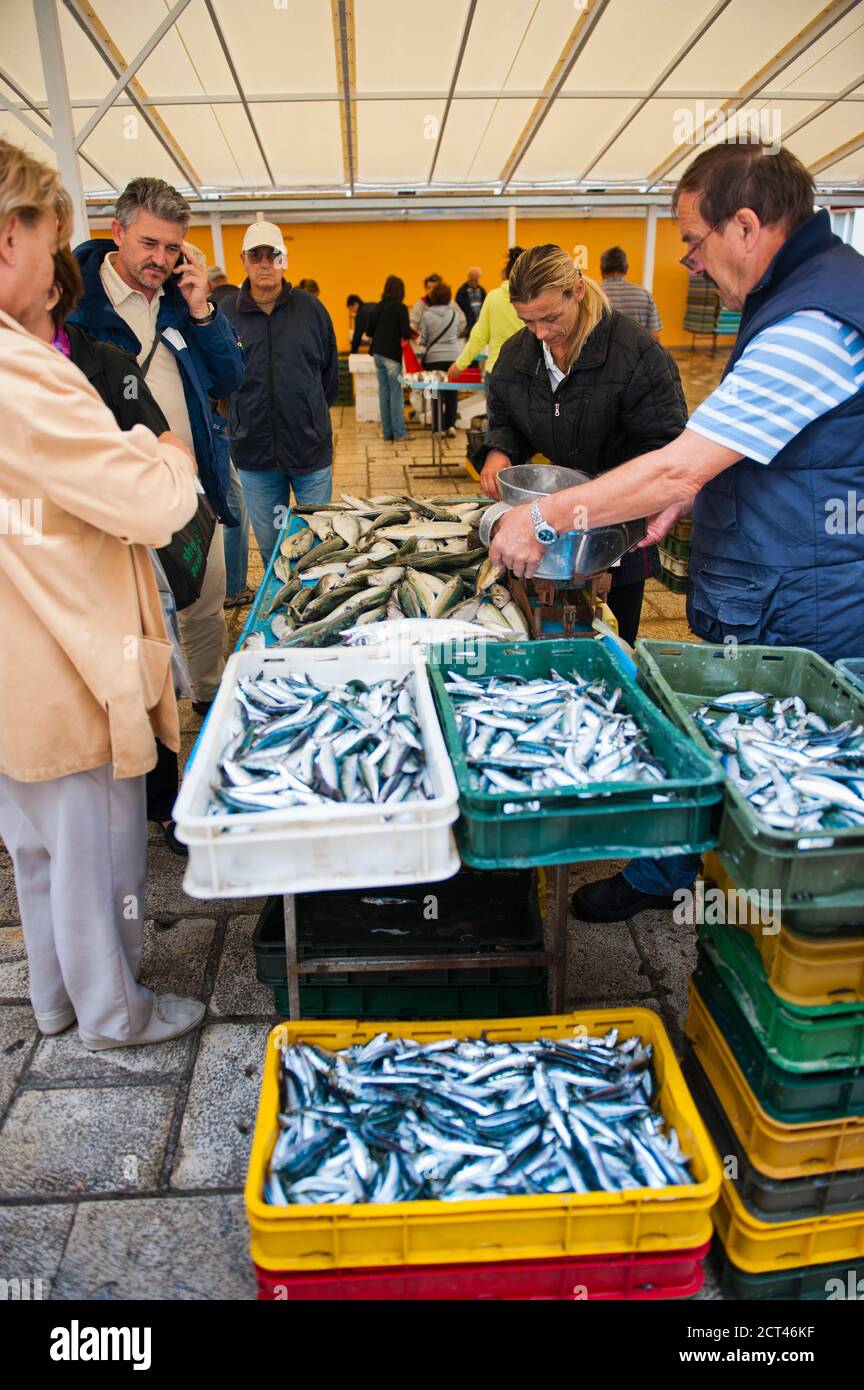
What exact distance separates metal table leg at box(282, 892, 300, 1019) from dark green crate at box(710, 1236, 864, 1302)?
1.29 m

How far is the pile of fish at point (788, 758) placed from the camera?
2.05 m

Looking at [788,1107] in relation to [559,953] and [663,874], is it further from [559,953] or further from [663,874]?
[663,874]

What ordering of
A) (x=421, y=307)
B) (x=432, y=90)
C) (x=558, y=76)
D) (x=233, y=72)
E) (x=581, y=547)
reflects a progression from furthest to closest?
(x=421, y=307)
(x=432, y=90)
(x=558, y=76)
(x=233, y=72)
(x=581, y=547)

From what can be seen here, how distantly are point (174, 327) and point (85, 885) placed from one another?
2627 millimetres

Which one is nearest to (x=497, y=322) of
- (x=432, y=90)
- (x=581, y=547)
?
(x=432, y=90)

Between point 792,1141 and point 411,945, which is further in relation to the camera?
point 411,945

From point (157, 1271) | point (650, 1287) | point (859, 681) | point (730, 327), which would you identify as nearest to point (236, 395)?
point (859, 681)

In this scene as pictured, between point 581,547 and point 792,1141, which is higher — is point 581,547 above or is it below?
above

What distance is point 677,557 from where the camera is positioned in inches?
270

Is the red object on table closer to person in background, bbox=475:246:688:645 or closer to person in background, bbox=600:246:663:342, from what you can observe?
person in background, bbox=600:246:663:342

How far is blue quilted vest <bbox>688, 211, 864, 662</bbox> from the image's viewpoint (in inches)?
94.7

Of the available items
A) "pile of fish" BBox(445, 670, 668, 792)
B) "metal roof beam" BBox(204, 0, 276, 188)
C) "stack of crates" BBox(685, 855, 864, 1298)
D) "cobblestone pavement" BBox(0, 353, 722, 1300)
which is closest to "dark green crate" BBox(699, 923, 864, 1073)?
"stack of crates" BBox(685, 855, 864, 1298)

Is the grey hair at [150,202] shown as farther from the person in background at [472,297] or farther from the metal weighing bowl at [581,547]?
the person in background at [472,297]
